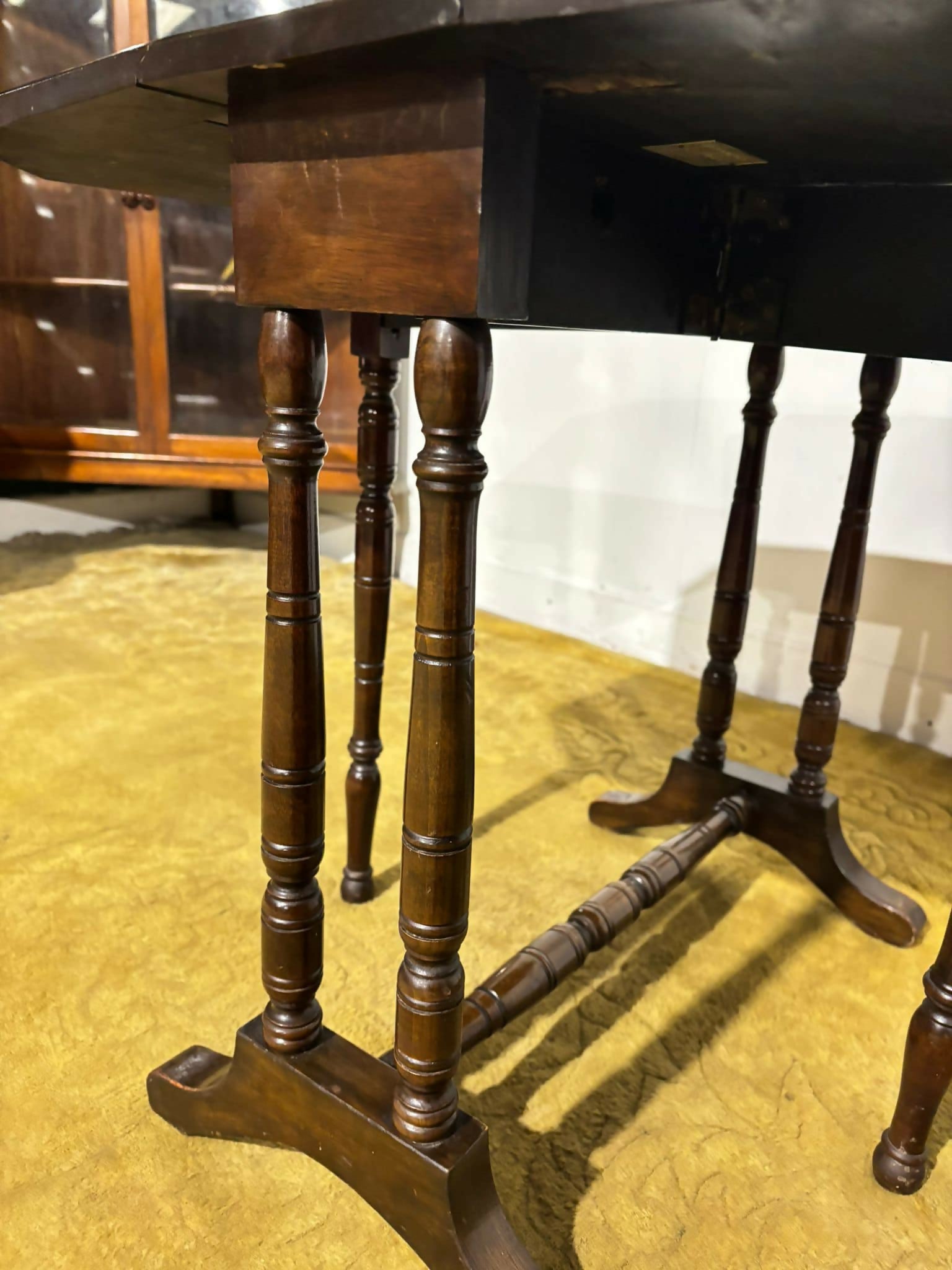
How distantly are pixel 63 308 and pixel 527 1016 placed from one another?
275 centimetres

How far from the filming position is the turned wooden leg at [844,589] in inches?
52.3

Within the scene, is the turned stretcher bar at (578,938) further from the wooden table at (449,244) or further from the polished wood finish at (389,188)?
the polished wood finish at (389,188)

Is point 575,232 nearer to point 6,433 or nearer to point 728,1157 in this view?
point 728,1157

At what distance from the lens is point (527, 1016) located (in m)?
1.20

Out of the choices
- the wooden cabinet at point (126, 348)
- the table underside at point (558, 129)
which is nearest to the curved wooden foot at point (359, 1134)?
the table underside at point (558, 129)

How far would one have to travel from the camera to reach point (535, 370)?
256 cm

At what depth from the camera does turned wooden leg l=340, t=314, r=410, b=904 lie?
4.07 feet

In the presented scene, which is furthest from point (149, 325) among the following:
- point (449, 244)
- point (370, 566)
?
point (449, 244)

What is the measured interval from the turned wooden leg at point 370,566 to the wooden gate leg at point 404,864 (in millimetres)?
449

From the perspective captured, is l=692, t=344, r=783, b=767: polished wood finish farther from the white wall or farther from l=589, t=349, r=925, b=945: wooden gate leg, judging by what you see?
the white wall

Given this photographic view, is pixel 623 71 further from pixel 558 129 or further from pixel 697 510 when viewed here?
pixel 697 510

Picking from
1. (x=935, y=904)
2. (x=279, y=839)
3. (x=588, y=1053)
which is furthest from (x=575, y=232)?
(x=935, y=904)

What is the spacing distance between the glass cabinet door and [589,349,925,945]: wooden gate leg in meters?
2.25

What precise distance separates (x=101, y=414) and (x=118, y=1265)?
8.95 ft
